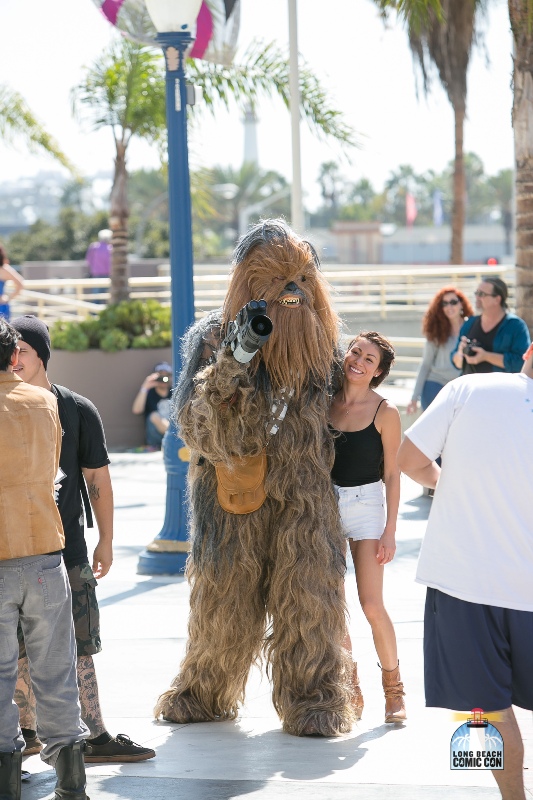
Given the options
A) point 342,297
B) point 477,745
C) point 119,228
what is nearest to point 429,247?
point 119,228

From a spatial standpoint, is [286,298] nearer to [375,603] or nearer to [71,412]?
[71,412]

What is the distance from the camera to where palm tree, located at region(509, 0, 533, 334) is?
9.30m

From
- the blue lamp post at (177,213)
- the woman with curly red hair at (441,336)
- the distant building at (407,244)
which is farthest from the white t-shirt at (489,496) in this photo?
the distant building at (407,244)


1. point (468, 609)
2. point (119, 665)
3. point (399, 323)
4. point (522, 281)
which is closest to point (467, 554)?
point (468, 609)

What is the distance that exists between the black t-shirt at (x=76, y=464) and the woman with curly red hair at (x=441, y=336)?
566 cm

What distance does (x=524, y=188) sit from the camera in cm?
994

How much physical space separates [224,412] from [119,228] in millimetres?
12175

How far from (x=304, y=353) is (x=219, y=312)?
452 millimetres

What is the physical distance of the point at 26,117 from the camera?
1912cm

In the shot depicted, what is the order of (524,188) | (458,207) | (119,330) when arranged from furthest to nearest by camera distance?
(458,207)
(119,330)
(524,188)

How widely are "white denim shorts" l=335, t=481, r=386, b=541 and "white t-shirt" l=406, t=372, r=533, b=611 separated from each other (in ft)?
4.30

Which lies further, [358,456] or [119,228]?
[119,228]

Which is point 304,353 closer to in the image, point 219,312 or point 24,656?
Result: point 219,312

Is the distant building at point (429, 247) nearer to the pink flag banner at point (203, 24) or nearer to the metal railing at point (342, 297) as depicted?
the metal railing at point (342, 297)
